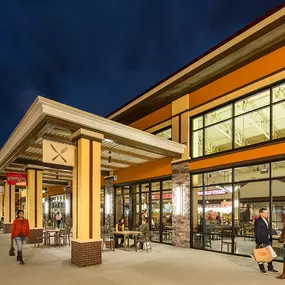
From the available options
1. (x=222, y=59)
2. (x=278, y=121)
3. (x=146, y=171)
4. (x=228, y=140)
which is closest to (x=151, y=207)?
(x=146, y=171)

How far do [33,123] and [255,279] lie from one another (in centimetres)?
734

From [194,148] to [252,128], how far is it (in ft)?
8.90

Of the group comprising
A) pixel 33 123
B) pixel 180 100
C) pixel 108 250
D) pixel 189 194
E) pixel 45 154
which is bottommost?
pixel 108 250

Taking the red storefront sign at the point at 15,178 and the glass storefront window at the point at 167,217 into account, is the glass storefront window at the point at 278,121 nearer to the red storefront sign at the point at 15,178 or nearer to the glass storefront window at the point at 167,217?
the glass storefront window at the point at 167,217

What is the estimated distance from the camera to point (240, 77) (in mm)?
11633

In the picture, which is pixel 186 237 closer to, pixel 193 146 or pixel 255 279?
pixel 193 146

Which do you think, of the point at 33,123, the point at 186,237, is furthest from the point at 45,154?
the point at 186,237

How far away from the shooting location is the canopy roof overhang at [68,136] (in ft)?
29.5

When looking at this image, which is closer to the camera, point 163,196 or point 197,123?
point 197,123

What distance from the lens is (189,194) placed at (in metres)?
13.2

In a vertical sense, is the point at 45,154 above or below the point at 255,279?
above

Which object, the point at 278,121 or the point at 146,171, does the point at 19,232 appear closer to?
the point at 146,171

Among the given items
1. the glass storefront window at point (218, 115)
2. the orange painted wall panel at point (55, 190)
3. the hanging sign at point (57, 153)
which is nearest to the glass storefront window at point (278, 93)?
the glass storefront window at point (218, 115)

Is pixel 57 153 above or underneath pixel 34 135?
underneath
